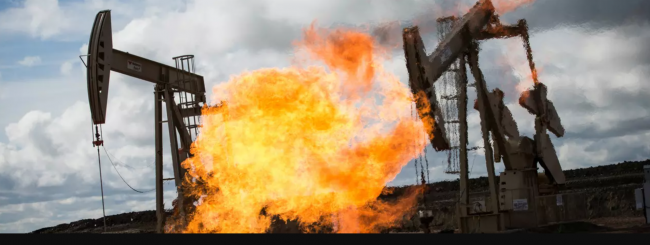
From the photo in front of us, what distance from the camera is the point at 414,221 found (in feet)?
133

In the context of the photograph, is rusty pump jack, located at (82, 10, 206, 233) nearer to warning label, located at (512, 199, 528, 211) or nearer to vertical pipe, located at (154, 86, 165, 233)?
vertical pipe, located at (154, 86, 165, 233)

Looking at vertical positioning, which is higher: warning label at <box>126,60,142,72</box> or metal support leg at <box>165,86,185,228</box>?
warning label at <box>126,60,142,72</box>

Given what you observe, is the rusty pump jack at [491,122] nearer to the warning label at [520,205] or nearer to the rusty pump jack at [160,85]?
the warning label at [520,205]

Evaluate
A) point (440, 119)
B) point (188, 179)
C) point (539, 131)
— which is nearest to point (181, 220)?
point (188, 179)

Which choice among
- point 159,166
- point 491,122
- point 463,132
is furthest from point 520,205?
point 159,166

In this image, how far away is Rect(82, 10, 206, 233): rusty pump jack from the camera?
1024 inches

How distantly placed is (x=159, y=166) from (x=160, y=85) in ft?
11.8

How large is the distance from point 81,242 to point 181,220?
787cm

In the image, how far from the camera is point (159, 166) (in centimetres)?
2953

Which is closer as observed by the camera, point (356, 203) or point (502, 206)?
point (356, 203)

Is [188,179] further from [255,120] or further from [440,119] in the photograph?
[440,119]

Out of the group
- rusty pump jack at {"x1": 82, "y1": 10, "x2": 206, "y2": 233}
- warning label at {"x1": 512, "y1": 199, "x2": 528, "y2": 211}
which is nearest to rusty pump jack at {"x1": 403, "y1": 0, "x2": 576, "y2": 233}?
warning label at {"x1": 512, "y1": 199, "x2": 528, "y2": 211}

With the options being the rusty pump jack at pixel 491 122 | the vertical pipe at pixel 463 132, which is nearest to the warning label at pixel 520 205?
the rusty pump jack at pixel 491 122

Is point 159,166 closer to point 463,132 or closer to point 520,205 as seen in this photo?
point 463,132
